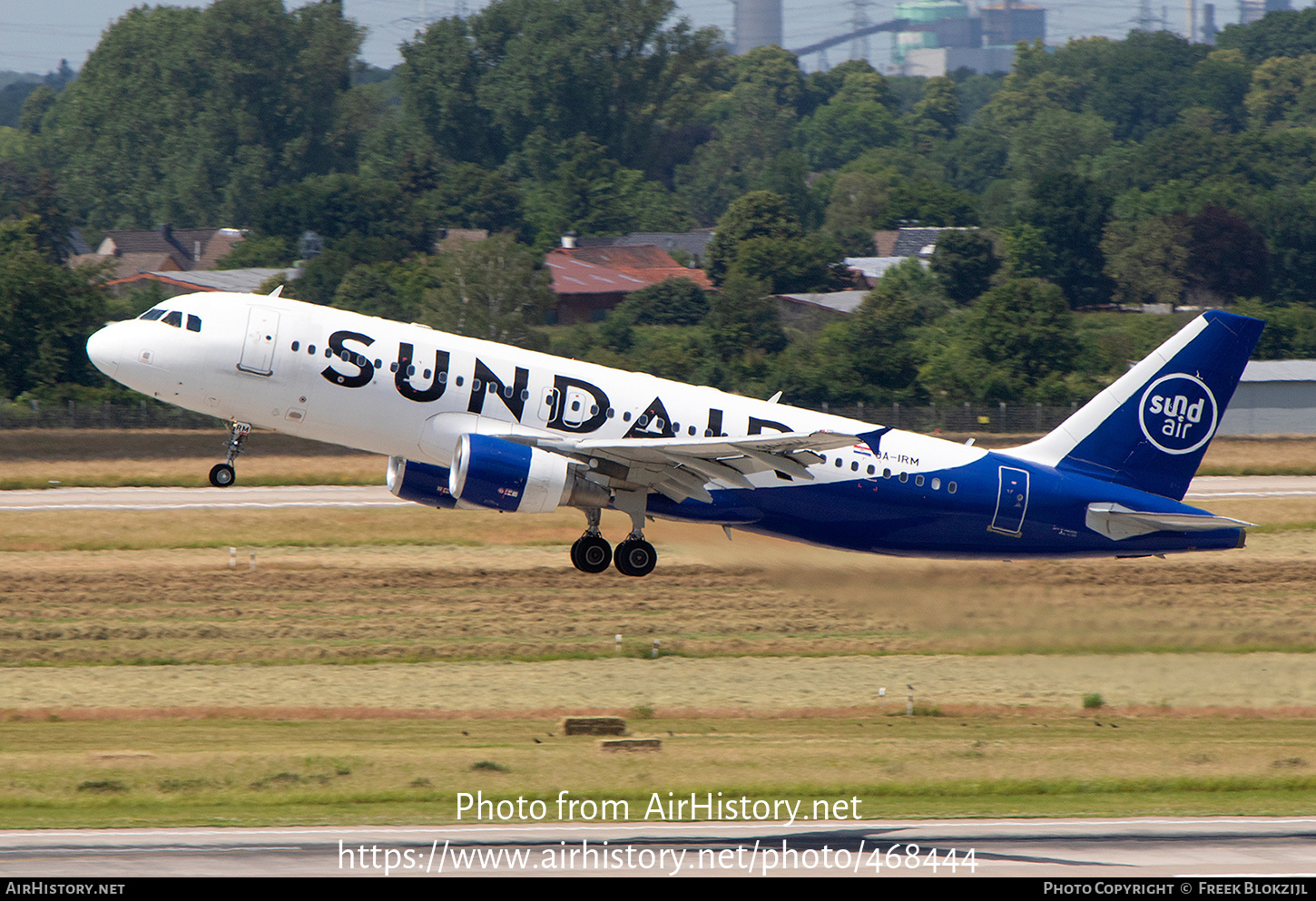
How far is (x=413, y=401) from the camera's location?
38.2 meters

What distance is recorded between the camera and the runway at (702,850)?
29812 mm

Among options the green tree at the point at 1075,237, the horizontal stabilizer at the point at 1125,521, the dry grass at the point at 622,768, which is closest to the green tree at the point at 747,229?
the green tree at the point at 1075,237

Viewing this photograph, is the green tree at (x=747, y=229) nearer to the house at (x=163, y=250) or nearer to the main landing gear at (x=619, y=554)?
the house at (x=163, y=250)

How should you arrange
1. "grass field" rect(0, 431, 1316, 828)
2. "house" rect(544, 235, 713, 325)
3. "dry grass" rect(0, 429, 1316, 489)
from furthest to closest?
"house" rect(544, 235, 713, 325) < "dry grass" rect(0, 429, 1316, 489) < "grass field" rect(0, 431, 1316, 828)

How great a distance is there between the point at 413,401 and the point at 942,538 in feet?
49.7

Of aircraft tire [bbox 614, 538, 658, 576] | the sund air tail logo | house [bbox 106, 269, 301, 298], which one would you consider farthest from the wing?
house [bbox 106, 269, 301, 298]

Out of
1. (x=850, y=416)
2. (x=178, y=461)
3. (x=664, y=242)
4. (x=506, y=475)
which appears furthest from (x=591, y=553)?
(x=664, y=242)

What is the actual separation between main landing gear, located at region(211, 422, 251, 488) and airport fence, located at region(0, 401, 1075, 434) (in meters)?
50.9

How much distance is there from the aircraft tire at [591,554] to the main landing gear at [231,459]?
29.5ft

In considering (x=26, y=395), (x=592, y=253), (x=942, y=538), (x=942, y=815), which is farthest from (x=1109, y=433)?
(x=592, y=253)

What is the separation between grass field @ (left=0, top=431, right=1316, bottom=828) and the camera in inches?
1492

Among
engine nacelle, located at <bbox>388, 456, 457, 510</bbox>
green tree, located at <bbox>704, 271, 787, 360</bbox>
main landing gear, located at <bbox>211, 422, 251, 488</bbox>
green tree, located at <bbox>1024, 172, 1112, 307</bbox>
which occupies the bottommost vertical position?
engine nacelle, located at <bbox>388, 456, 457, 510</bbox>

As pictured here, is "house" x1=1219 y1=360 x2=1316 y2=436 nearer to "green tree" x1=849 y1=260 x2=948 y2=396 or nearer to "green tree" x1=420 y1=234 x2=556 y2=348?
"green tree" x1=849 y1=260 x2=948 y2=396

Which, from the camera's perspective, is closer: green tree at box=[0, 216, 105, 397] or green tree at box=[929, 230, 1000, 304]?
green tree at box=[0, 216, 105, 397]
